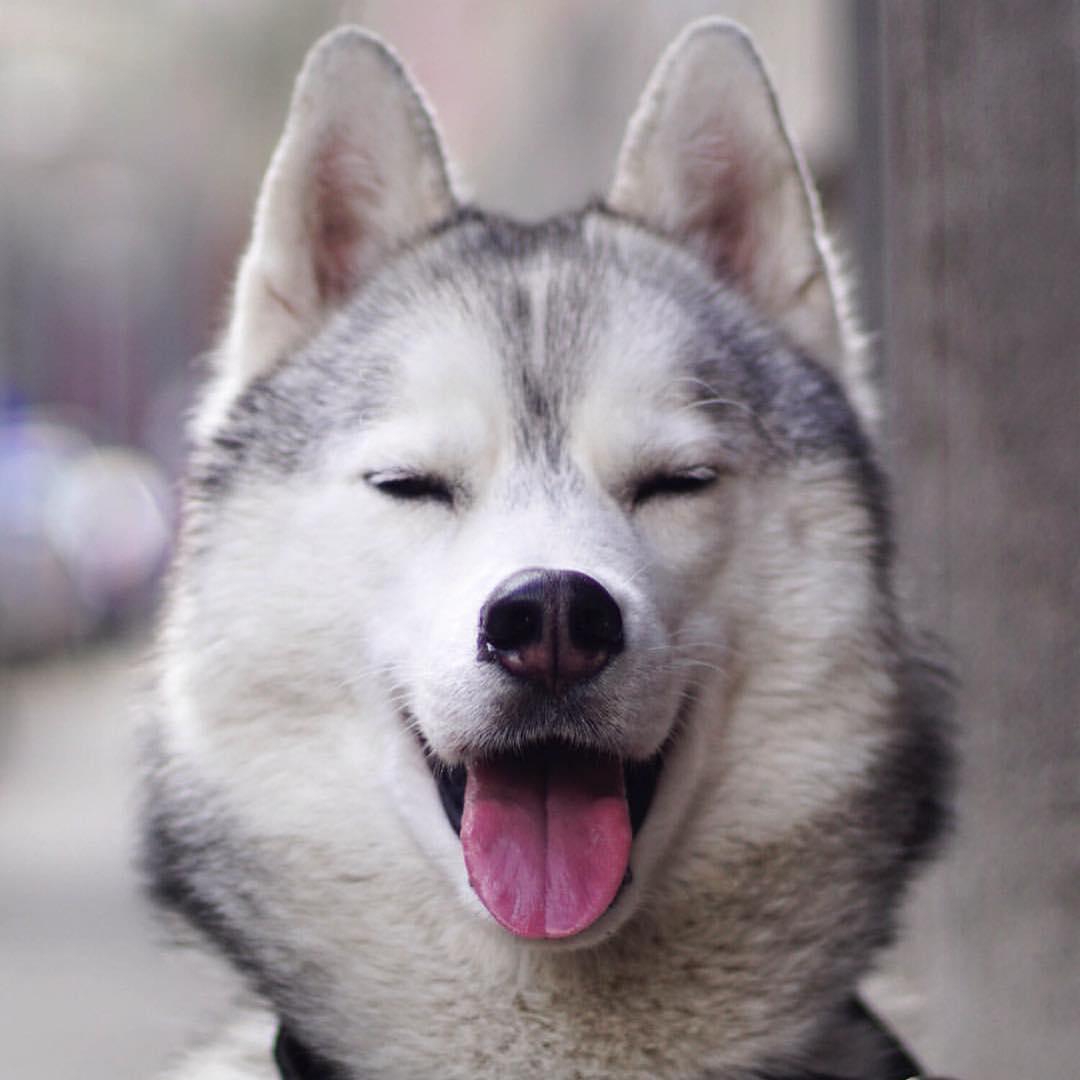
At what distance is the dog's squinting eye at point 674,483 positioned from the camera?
8.63ft

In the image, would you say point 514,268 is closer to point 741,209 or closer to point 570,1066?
point 741,209

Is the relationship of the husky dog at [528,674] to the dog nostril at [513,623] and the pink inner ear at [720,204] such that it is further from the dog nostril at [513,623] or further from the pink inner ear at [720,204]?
the pink inner ear at [720,204]

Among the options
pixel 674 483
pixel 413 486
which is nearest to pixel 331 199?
pixel 413 486

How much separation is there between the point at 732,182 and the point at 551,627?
47.6 inches

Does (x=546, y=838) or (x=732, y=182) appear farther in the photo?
(x=732, y=182)

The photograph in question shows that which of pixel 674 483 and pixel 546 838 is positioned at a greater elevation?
pixel 674 483

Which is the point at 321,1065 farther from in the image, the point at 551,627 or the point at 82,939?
the point at 82,939

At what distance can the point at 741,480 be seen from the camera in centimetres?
269

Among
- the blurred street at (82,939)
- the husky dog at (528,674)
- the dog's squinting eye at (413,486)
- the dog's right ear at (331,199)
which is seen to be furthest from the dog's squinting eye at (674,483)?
the blurred street at (82,939)

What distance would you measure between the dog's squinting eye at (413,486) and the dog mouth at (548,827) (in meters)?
0.42

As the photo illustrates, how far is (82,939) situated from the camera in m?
7.29

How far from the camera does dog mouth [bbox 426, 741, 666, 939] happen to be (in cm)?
234

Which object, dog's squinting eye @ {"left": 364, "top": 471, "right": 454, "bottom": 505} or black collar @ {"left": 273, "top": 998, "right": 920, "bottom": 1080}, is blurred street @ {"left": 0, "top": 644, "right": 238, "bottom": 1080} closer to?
black collar @ {"left": 273, "top": 998, "right": 920, "bottom": 1080}

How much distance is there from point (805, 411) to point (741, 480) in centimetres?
24
